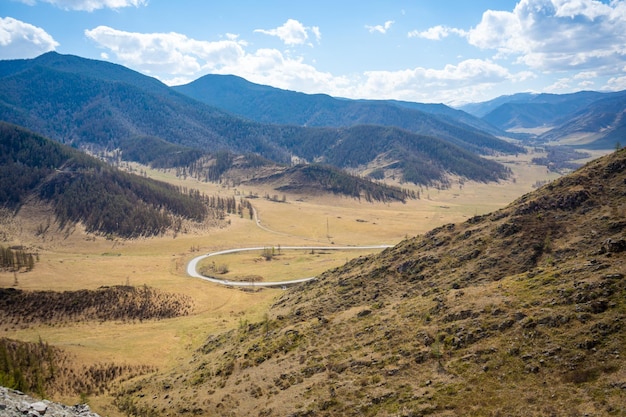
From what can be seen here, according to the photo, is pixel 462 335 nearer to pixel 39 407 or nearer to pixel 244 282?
pixel 39 407

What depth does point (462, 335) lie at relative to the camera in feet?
132

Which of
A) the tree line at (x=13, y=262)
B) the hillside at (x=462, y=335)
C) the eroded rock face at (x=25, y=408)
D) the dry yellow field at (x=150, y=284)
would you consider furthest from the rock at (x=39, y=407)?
the tree line at (x=13, y=262)

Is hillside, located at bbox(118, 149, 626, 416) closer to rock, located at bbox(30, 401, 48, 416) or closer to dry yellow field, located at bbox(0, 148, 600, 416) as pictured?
dry yellow field, located at bbox(0, 148, 600, 416)

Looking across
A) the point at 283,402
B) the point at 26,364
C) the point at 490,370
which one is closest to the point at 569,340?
the point at 490,370

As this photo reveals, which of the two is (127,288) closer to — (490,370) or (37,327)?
(37,327)

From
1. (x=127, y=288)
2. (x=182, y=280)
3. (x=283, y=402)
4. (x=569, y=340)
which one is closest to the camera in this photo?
(x=569, y=340)

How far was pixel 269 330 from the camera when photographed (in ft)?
200

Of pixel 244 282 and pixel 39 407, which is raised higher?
pixel 39 407

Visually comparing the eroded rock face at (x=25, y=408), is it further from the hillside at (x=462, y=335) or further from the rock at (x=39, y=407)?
the hillside at (x=462, y=335)

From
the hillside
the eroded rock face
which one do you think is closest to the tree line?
the hillside

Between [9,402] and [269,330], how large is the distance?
3526 centimetres

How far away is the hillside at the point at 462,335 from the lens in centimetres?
3216

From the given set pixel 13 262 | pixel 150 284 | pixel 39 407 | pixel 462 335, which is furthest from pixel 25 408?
pixel 13 262

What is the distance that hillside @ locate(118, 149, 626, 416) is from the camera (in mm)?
32156
